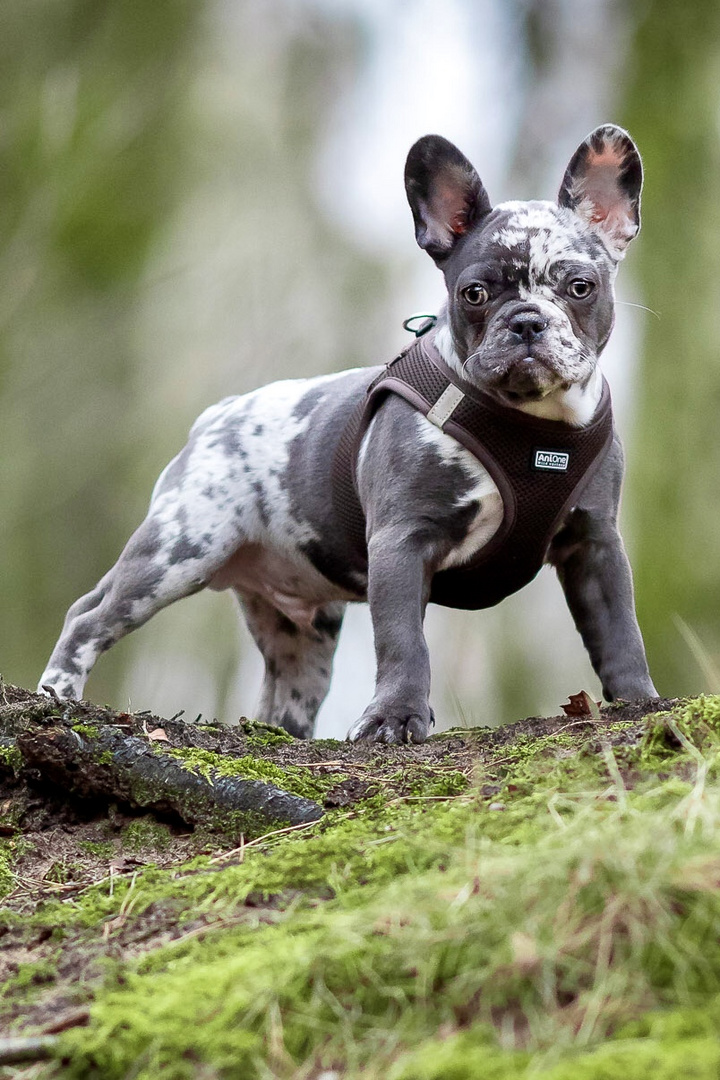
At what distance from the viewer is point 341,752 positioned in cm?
365

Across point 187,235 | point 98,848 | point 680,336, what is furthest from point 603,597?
point 187,235

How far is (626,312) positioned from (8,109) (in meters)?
6.48

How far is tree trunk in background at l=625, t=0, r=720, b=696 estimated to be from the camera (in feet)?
29.4

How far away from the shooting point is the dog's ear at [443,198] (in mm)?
4656

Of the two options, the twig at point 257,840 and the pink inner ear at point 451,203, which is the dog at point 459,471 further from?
the twig at point 257,840

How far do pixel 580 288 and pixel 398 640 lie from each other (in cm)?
141

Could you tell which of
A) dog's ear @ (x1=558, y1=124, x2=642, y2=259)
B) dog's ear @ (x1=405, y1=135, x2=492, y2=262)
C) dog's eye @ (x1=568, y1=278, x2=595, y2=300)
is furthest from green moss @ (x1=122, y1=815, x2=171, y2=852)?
dog's ear @ (x1=558, y1=124, x2=642, y2=259)

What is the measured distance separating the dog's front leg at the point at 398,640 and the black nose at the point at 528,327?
2.78 feet

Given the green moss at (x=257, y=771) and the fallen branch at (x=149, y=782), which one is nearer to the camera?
the fallen branch at (x=149, y=782)

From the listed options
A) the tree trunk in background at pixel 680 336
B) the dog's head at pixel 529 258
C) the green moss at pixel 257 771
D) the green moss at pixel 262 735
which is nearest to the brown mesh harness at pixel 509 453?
the dog's head at pixel 529 258

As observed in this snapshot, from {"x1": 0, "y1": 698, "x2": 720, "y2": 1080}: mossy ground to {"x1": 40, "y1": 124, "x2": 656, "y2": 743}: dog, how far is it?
5.66 ft

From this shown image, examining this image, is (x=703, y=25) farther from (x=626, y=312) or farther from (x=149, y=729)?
(x=149, y=729)

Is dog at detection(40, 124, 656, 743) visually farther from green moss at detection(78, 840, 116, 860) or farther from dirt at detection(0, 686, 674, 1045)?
green moss at detection(78, 840, 116, 860)

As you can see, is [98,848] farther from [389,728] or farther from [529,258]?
[529,258]
